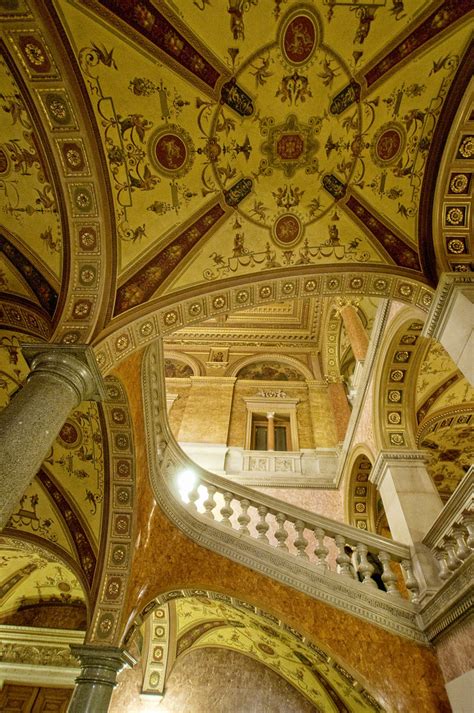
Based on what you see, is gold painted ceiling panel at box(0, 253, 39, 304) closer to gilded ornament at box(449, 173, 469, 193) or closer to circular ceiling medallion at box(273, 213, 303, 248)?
circular ceiling medallion at box(273, 213, 303, 248)

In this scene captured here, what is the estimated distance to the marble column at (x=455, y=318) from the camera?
389 cm

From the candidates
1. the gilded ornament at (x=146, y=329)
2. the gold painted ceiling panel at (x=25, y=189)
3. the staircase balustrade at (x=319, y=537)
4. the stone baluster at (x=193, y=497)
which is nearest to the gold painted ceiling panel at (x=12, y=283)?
the gold painted ceiling panel at (x=25, y=189)

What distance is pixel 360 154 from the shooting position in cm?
427

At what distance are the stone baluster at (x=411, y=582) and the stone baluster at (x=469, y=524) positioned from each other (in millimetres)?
1015

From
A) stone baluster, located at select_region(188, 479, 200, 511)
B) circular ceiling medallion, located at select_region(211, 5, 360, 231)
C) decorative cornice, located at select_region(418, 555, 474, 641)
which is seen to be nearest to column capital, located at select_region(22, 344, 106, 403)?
circular ceiling medallion, located at select_region(211, 5, 360, 231)

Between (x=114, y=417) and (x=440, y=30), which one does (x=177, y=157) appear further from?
(x=114, y=417)

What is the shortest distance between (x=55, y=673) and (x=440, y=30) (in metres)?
10.5

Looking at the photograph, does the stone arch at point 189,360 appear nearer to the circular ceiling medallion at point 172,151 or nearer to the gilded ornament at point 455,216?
the circular ceiling medallion at point 172,151

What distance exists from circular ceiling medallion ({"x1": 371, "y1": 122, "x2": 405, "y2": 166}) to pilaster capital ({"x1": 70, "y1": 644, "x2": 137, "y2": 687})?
246 inches

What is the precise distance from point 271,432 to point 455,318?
6.73 meters

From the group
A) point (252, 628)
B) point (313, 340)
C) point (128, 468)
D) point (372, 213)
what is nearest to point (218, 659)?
point (252, 628)

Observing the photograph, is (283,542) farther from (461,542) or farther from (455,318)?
(455,318)

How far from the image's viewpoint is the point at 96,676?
4.51m

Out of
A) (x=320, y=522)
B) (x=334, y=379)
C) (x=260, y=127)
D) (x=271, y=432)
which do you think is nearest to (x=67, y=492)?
(x=320, y=522)
